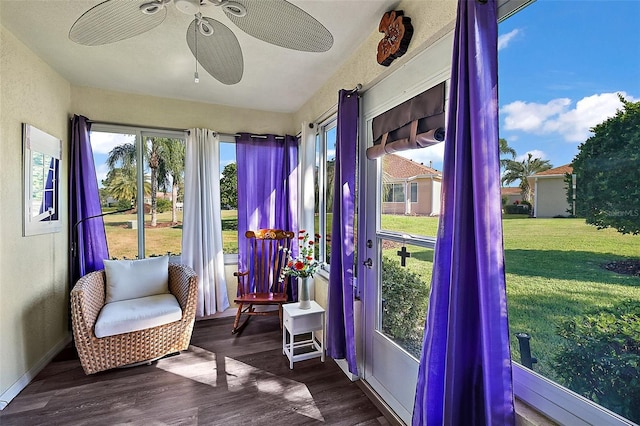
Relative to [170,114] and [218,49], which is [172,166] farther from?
[218,49]

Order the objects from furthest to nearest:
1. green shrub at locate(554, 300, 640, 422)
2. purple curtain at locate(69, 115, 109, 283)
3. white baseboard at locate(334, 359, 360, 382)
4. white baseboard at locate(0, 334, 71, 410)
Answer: purple curtain at locate(69, 115, 109, 283) → white baseboard at locate(334, 359, 360, 382) → white baseboard at locate(0, 334, 71, 410) → green shrub at locate(554, 300, 640, 422)

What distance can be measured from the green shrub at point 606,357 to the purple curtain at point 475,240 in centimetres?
22

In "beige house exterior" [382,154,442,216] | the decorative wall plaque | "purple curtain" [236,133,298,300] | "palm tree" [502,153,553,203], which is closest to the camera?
"palm tree" [502,153,553,203]

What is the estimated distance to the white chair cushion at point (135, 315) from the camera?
2234 mm

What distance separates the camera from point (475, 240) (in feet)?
3.46

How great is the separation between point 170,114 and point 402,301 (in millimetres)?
3146

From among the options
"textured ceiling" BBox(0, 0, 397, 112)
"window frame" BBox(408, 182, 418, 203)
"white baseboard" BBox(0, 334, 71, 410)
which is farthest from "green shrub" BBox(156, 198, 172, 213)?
"window frame" BBox(408, 182, 418, 203)

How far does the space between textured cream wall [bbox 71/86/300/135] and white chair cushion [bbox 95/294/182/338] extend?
6.31ft

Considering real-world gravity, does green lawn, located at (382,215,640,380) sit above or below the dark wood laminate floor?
above

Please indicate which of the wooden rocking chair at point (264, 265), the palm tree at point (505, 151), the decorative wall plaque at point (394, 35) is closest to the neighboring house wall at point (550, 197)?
the palm tree at point (505, 151)

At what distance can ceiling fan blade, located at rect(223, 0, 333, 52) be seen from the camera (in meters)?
1.21

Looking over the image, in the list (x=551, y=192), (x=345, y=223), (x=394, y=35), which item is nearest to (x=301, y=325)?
(x=345, y=223)

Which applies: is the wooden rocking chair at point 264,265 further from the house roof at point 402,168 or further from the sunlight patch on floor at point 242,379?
the house roof at point 402,168

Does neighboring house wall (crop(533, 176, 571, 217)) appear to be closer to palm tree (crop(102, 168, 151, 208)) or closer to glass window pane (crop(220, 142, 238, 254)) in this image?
glass window pane (crop(220, 142, 238, 254))
